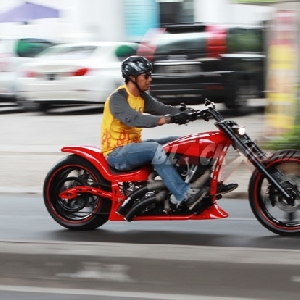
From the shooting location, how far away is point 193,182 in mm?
7492

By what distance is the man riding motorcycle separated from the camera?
7.42 metres

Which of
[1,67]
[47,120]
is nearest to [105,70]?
[47,120]

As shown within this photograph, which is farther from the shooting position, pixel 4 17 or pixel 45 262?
pixel 4 17

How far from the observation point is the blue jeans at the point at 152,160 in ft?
24.4

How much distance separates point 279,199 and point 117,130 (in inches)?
55.3

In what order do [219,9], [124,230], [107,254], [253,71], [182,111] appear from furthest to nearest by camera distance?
[219,9] → [253,71] → [124,230] → [182,111] → [107,254]

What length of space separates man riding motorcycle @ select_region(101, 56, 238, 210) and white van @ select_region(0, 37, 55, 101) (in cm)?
1158

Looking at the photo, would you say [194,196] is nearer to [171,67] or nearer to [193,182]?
[193,182]

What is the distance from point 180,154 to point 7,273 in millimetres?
2241

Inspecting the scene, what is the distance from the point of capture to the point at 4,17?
27.3 m

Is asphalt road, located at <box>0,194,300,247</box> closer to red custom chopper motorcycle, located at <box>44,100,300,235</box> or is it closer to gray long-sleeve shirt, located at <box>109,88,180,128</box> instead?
red custom chopper motorcycle, located at <box>44,100,300,235</box>

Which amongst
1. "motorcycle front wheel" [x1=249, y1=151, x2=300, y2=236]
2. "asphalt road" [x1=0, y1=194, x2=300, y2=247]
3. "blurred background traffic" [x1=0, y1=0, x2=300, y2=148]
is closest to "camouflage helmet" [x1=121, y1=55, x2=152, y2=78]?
"motorcycle front wheel" [x1=249, y1=151, x2=300, y2=236]

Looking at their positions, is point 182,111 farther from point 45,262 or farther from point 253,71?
point 253,71

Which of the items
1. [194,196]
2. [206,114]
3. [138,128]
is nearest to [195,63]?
[138,128]
